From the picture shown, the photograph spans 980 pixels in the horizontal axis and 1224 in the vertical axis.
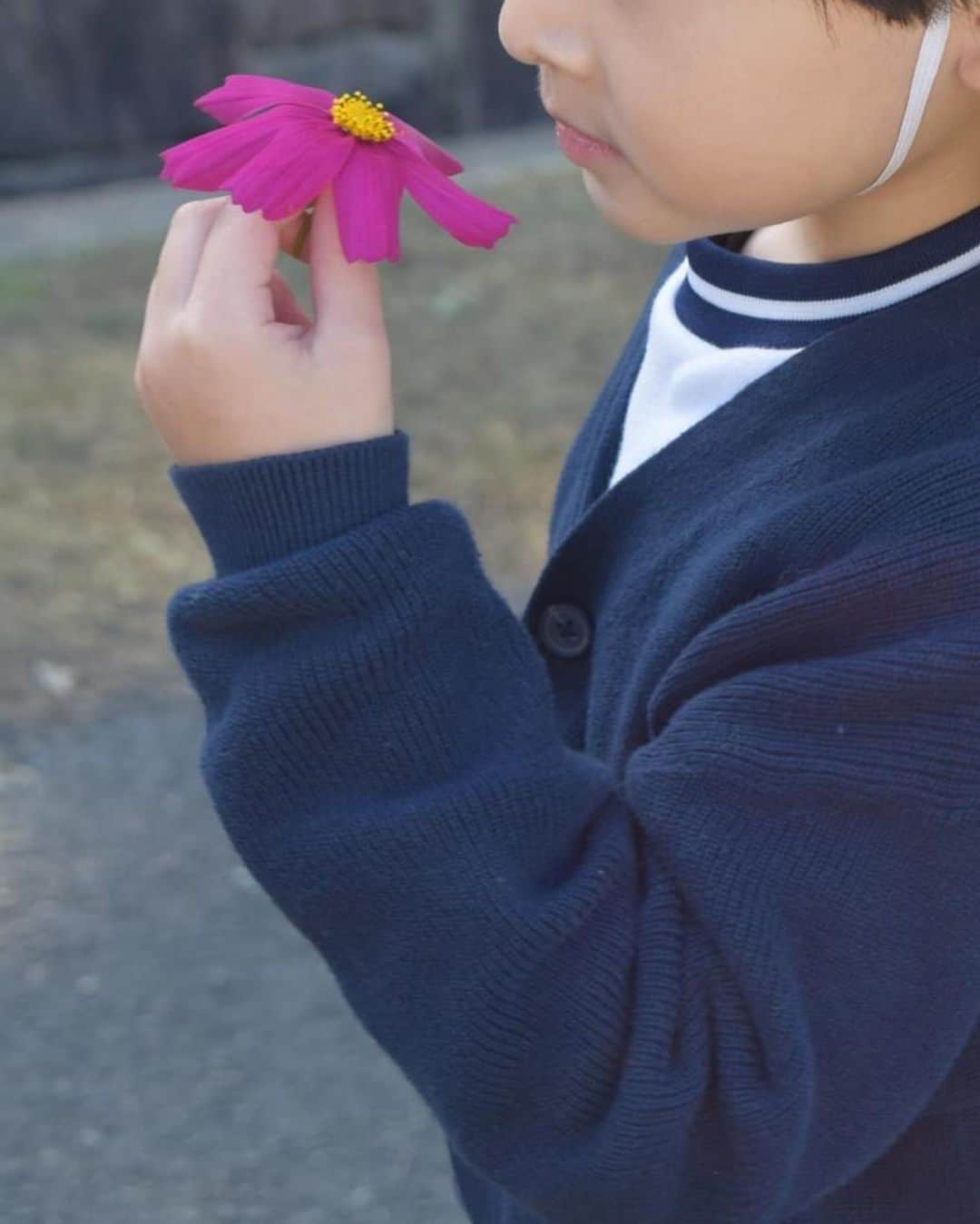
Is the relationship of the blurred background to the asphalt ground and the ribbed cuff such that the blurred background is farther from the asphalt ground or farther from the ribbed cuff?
the ribbed cuff

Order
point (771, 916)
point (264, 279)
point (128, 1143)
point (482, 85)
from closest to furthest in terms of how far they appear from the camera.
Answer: point (771, 916) → point (264, 279) → point (128, 1143) → point (482, 85)

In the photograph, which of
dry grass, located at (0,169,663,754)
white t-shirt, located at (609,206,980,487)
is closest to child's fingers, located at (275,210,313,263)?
white t-shirt, located at (609,206,980,487)

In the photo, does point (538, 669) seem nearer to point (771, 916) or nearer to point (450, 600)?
point (450, 600)

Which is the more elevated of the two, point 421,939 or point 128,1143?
point 421,939

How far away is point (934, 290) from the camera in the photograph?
3.48 feet

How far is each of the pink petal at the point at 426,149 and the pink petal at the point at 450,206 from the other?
0.02 m

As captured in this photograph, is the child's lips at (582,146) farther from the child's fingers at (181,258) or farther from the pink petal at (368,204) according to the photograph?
the child's fingers at (181,258)

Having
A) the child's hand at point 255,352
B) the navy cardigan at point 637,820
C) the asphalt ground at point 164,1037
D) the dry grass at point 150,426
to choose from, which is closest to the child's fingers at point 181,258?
the child's hand at point 255,352

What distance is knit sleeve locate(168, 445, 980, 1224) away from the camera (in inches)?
36.8

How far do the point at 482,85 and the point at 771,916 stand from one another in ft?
22.3

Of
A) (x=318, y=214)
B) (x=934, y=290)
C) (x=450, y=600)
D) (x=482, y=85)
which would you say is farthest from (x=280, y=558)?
(x=482, y=85)

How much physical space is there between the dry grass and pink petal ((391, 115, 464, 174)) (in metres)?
2.61

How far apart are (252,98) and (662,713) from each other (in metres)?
0.44

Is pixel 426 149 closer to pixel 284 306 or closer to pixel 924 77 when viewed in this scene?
pixel 284 306
